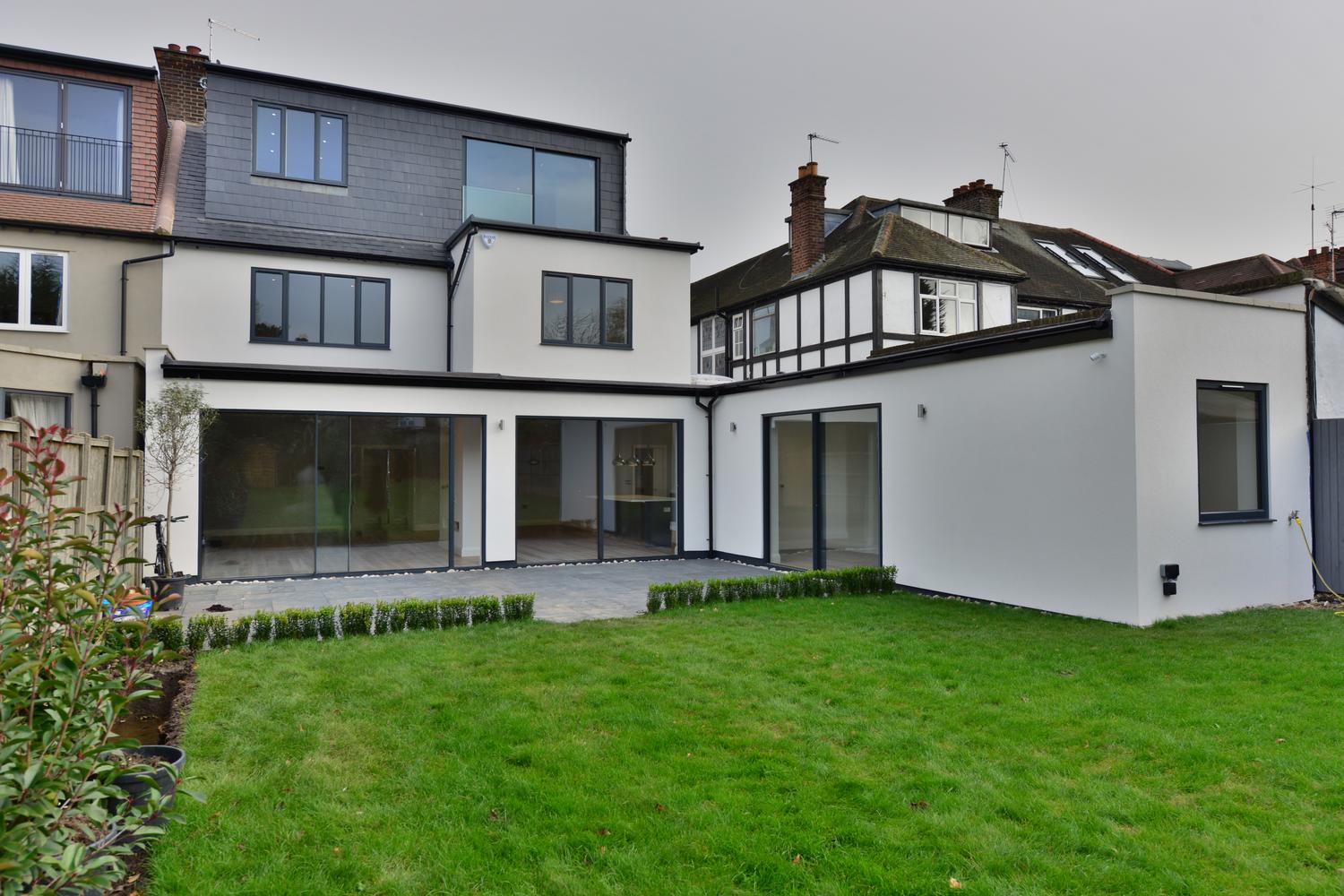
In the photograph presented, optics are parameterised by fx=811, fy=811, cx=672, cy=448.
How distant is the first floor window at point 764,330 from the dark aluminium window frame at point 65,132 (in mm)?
14133

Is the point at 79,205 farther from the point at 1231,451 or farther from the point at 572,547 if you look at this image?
the point at 1231,451

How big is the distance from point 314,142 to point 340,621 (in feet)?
40.3

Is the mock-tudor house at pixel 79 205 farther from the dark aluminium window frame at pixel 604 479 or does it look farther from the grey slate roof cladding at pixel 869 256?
the grey slate roof cladding at pixel 869 256

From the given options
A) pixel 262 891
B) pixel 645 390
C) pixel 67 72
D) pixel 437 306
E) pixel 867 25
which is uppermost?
pixel 867 25

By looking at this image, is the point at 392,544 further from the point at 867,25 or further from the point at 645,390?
the point at 867,25

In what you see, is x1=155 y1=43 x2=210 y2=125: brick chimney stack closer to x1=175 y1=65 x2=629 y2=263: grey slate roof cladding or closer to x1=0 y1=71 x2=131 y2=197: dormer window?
x1=175 y1=65 x2=629 y2=263: grey slate roof cladding

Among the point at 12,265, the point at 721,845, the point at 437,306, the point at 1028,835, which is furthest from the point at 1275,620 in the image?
the point at 12,265

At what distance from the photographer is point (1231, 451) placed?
9250 mm

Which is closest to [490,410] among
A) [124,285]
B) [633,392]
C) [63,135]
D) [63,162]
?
[633,392]

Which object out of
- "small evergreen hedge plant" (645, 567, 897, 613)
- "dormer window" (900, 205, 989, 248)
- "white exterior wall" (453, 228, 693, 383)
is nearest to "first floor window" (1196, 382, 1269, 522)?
"small evergreen hedge plant" (645, 567, 897, 613)

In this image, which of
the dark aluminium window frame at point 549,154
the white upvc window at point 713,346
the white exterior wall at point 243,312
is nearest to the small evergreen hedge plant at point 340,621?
the white exterior wall at point 243,312

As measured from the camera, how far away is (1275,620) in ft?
26.8

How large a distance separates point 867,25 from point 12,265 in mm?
15683

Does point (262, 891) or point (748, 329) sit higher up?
point (748, 329)
